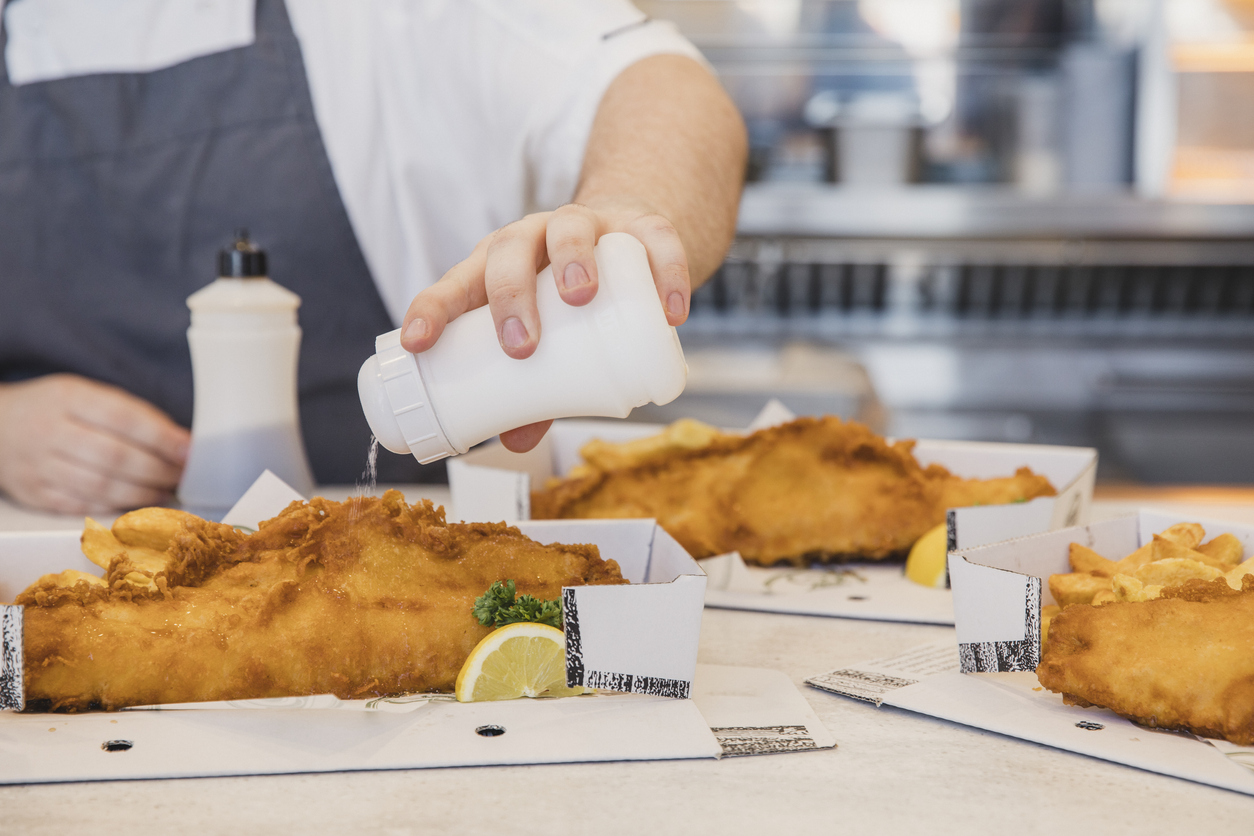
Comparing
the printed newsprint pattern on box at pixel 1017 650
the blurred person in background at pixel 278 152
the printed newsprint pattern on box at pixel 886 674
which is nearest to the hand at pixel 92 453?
the blurred person in background at pixel 278 152

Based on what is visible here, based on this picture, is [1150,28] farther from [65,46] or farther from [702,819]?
[702,819]

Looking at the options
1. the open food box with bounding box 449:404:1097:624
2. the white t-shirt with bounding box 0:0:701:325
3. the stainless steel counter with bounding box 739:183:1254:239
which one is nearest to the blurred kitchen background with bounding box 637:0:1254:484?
the stainless steel counter with bounding box 739:183:1254:239

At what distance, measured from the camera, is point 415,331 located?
0.82 m

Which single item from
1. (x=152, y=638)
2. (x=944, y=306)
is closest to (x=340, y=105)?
(x=152, y=638)

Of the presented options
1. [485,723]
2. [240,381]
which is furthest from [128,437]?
[485,723]

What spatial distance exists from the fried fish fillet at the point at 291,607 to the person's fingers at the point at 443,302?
0.68 feet

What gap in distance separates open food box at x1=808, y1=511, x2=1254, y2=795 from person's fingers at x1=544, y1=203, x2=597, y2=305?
0.39 metres

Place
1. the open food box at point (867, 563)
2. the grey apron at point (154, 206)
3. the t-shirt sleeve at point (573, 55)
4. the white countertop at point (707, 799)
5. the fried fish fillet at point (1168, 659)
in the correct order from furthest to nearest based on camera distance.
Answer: the grey apron at point (154, 206)
the t-shirt sleeve at point (573, 55)
the open food box at point (867, 563)
the fried fish fillet at point (1168, 659)
the white countertop at point (707, 799)

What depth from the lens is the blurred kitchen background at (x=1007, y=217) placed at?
11.1 feet

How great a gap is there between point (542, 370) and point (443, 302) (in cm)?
11

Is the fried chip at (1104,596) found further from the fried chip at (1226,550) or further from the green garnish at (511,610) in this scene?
the green garnish at (511,610)

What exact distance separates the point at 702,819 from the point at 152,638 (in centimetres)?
47

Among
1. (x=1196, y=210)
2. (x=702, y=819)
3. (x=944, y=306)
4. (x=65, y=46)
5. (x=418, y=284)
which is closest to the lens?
(x=702, y=819)

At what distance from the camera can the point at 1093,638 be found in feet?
2.81
